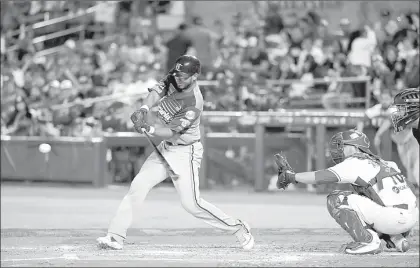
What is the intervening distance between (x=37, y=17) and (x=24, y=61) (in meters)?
1.67

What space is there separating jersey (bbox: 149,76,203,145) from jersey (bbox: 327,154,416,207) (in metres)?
1.50

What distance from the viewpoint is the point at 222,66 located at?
18.1 metres

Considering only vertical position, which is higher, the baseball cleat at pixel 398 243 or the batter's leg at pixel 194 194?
the batter's leg at pixel 194 194

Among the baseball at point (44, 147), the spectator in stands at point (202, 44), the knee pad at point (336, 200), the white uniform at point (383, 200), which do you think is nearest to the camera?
the white uniform at point (383, 200)

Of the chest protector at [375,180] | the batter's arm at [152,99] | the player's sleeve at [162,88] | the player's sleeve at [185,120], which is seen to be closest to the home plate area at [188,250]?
the chest protector at [375,180]

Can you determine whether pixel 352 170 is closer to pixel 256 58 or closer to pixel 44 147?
pixel 44 147

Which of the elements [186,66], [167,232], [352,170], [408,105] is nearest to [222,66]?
[167,232]

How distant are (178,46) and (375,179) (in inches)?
422

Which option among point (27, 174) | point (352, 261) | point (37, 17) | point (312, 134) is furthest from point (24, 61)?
point (352, 261)

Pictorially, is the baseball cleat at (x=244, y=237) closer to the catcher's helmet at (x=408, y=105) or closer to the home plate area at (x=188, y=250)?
the home plate area at (x=188, y=250)

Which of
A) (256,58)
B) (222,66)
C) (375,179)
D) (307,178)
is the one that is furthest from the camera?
(256,58)

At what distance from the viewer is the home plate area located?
7.79 meters

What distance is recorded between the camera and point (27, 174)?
18.0m

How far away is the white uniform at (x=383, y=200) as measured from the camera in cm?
836
